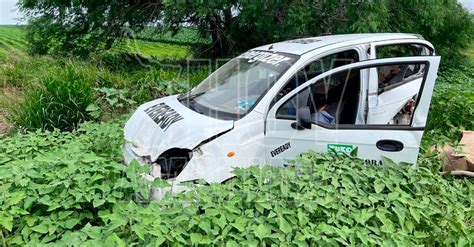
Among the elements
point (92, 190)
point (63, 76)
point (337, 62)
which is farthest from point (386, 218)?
point (63, 76)

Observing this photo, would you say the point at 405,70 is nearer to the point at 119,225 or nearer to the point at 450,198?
the point at 450,198

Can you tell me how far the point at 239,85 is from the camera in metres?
4.09

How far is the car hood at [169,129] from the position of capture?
3486 mm

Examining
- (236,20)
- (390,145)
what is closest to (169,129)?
(390,145)

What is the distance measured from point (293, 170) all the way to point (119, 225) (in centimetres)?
145

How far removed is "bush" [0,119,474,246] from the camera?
254 cm


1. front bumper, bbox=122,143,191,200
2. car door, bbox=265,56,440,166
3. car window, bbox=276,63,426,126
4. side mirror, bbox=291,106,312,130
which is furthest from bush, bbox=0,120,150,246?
car window, bbox=276,63,426,126

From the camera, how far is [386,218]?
2.85 metres

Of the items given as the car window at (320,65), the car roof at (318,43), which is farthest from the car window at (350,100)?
the car roof at (318,43)

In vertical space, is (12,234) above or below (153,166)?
below

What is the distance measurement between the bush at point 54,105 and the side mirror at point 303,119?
12.4 ft

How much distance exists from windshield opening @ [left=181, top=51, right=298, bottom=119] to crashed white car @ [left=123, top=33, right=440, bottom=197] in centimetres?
1

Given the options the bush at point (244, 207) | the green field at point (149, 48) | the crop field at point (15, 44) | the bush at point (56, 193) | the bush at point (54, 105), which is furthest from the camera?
the crop field at point (15, 44)

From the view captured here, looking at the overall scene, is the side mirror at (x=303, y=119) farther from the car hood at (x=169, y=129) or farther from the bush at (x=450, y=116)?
the bush at (x=450, y=116)
